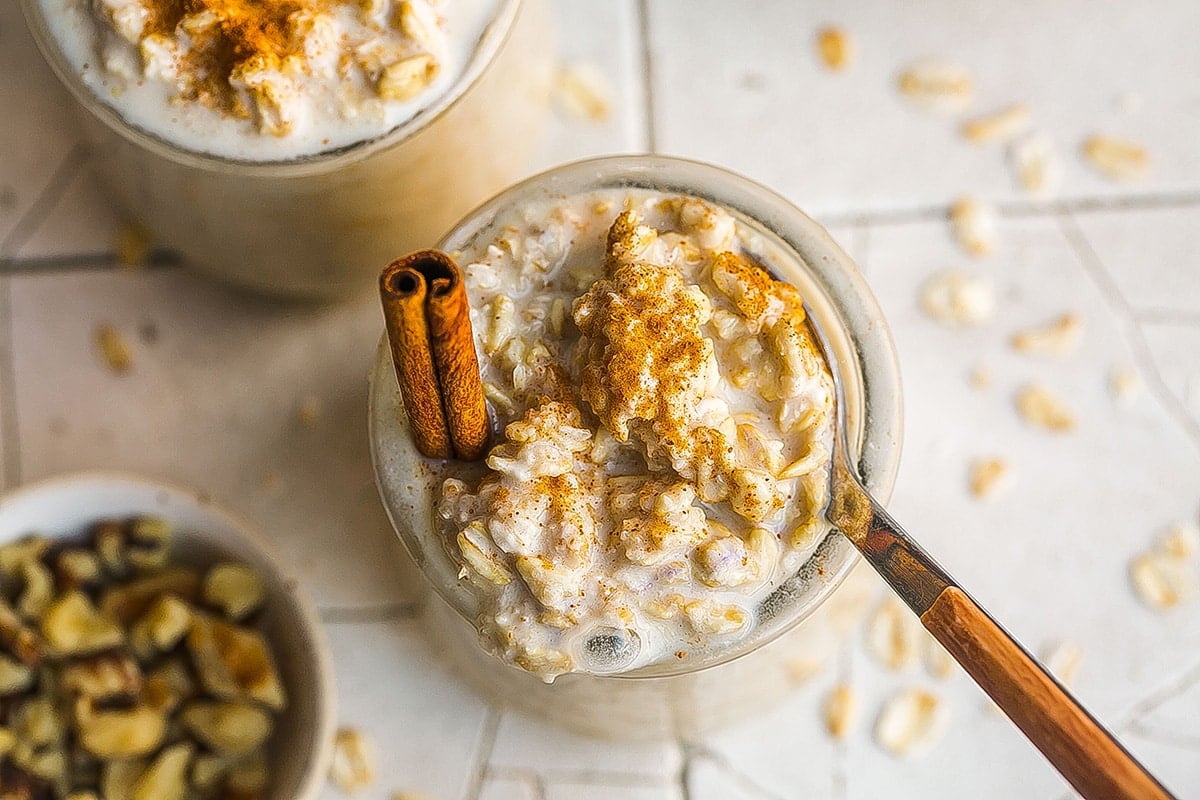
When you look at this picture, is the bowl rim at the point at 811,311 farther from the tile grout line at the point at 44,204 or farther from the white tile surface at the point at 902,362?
the tile grout line at the point at 44,204

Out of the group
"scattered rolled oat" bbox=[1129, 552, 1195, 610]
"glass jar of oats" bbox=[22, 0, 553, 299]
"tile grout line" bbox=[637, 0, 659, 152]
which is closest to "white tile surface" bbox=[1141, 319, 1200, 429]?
"scattered rolled oat" bbox=[1129, 552, 1195, 610]

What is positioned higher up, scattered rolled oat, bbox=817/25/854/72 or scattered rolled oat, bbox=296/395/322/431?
scattered rolled oat, bbox=817/25/854/72

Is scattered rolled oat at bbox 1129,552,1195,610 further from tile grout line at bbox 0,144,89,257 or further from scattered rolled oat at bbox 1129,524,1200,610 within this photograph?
tile grout line at bbox 0,144,89,257

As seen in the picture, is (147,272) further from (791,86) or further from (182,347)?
(791,86)

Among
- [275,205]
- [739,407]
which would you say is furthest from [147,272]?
[739,407]

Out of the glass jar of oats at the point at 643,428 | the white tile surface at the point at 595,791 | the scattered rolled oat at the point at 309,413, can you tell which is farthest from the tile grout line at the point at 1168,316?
the scattered rolled oat at the point at 309,413

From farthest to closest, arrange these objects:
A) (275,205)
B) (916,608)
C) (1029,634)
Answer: (1029,634) < (275,205) < (916,608)

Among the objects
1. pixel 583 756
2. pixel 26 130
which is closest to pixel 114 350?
pixel 26 130
